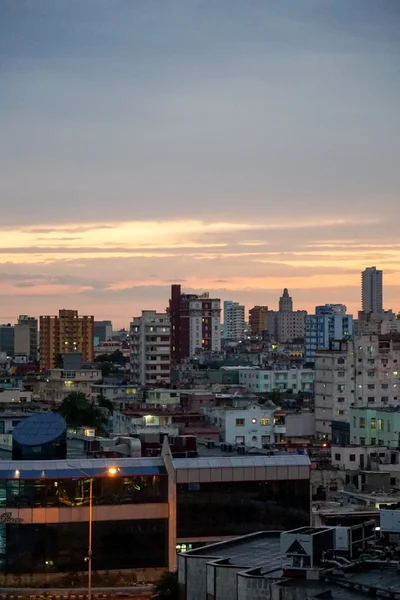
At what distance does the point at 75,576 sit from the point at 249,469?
7.79 meters

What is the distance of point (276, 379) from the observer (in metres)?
156

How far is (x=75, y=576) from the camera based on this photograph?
53.6m

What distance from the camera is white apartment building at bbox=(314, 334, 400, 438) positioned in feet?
360

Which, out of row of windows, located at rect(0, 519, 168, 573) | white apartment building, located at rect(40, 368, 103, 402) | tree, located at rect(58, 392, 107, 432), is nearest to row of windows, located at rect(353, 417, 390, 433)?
tree, located at rect(58, 392, 107, 432)

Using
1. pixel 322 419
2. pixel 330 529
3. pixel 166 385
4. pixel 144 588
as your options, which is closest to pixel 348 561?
pixel 330 529

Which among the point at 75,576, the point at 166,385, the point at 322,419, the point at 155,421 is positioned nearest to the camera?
the point at 75,576

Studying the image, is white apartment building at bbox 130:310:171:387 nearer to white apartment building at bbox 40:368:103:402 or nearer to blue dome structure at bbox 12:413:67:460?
white apartment building at bbox 40:368:103:402

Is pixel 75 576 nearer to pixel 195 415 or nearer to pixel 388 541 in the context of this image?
pixel 388 541

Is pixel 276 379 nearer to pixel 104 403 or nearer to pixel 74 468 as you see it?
pixel 104 403

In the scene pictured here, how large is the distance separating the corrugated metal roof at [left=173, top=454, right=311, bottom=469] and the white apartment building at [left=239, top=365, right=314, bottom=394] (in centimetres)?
9193

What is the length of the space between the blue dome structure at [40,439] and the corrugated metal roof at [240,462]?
14.9 ft

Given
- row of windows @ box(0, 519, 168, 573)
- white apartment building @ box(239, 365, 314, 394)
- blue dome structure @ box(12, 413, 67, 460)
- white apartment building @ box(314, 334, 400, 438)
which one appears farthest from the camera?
white apartment building @ box(239, 365, 314, 394)

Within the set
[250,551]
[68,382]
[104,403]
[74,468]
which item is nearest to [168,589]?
[250,551]

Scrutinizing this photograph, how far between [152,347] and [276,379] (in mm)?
14765
